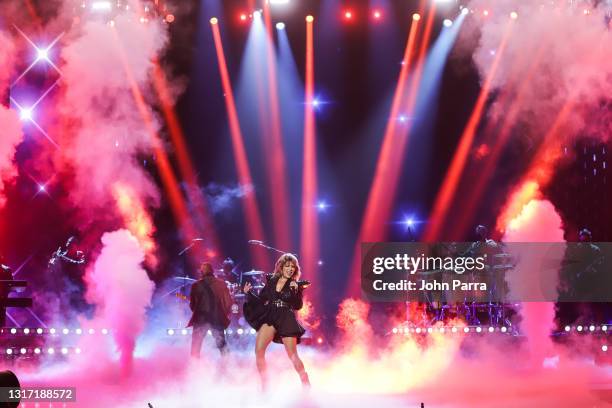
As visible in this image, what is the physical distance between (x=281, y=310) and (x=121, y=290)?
4.55m

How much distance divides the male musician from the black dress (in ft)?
6.98

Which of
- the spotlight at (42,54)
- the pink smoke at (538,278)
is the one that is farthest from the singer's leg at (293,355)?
the spotlight at (42,54)

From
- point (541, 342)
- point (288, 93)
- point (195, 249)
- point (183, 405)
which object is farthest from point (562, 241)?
point (183, 405)

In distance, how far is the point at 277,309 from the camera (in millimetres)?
7953

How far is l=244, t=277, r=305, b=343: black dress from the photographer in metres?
7.95

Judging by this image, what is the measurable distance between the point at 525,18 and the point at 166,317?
892cm

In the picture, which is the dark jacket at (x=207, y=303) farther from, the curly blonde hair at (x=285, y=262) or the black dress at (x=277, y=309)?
the curly blonde hair at (x=285, y=262)

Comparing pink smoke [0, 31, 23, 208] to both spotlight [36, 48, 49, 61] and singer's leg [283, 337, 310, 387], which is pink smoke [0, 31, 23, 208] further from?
singer's leg [283, 337, 310, 387]

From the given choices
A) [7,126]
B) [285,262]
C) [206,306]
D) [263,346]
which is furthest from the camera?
[7,126]

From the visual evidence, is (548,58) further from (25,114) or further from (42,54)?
(25,114)

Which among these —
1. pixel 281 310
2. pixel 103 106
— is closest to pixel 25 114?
pixel 103 106

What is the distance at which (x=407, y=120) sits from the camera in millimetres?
14750

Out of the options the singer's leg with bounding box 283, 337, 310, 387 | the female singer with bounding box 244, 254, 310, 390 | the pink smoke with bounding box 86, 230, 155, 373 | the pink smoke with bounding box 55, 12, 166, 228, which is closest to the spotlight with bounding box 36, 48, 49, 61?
the pink smoke with bounding box 55, 12, 166, 228

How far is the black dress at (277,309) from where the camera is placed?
7.95 meters
